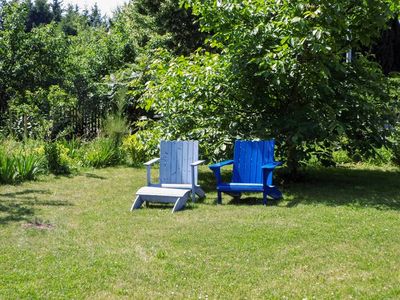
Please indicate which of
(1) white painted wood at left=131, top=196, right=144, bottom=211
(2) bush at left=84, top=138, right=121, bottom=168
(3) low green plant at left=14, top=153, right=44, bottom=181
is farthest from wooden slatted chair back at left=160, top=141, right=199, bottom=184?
(2) bush at left=84, top=138, right=121, bottom=168

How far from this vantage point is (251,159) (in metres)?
7.77

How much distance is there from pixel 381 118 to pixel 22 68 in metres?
9.45

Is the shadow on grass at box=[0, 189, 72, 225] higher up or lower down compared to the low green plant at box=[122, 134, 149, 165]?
lower down

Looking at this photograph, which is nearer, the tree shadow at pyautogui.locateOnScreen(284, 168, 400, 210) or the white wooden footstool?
the white wooden footstool

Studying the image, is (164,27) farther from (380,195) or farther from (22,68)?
(380,195)

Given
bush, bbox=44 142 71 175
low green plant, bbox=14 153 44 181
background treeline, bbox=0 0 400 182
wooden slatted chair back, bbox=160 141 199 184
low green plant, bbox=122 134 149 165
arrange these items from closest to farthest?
1. background treeline, bbox=0 0 400 182
2. wooden slatted chair back, bbox=160 141 199 184
3. low green plant, bbox=14 153 44 181
4. bush, bbox=44 142 71 175
5. low green plant, bbox=122 134 149 165

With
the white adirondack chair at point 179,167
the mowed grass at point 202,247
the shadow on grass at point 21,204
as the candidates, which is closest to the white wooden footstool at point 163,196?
the mowed grass at point 202,247

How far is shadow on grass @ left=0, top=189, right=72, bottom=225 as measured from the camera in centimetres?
627

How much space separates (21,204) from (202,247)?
3.20 m

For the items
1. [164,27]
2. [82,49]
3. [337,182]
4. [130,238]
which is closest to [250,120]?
[337,182]

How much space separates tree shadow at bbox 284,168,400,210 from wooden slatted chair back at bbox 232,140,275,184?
674 millimetres

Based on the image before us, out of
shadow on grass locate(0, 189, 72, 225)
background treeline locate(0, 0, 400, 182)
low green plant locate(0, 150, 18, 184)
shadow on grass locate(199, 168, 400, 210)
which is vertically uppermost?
background treeline locate(0, 0, 400, 182)

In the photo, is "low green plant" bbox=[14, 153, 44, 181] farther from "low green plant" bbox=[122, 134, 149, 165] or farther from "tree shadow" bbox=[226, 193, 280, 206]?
"tree shadow" bbox=[226, 193, 280, 206]

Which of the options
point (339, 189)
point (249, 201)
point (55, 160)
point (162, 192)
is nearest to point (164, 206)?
point (162, 192)
